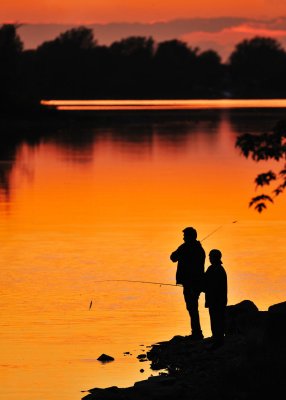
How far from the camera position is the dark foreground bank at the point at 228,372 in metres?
14.3

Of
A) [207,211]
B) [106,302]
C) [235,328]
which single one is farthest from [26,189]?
[235,328]

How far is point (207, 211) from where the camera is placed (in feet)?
133

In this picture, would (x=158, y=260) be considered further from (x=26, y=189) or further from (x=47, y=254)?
(x=26, y=189)

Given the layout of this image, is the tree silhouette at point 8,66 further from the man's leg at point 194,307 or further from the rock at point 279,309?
the rock at point 279,309

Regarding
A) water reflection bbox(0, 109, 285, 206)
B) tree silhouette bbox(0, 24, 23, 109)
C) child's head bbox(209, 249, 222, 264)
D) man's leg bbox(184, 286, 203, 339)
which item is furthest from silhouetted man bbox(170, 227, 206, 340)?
tree silhouette bbox(0, 24, 23, 109)

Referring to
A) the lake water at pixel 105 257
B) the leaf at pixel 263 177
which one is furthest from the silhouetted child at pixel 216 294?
the leaf at pixel 263 177

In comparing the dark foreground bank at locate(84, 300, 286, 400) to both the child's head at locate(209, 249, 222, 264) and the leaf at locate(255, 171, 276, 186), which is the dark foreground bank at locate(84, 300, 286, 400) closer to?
the child's head at locate(209, 249, 222, 264)

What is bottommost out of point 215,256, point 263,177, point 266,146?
point 215,256

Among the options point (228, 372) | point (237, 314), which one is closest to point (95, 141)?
point (237, 314)

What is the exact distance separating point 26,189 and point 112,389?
3545 centimetres

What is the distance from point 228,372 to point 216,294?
7.34 ft

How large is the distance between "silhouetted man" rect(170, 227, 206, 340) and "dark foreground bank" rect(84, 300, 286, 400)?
84cm

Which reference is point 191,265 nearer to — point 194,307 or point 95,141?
point 194,307

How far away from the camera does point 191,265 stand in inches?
697
